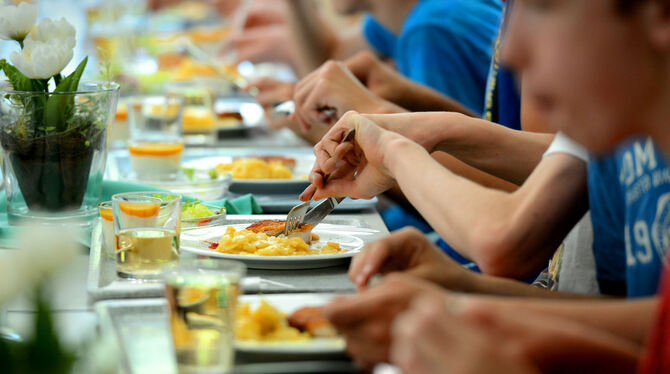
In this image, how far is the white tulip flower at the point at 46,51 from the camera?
1527mm

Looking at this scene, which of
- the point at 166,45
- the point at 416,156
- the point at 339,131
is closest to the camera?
the point at 416,156

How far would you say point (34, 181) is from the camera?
1.58m

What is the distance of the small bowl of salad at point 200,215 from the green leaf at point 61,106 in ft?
0.91

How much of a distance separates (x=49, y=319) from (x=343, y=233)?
885mm

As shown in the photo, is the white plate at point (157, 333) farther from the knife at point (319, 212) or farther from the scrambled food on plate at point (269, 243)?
the knife at point (319, 212)

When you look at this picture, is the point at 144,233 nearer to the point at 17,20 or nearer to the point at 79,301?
the point at 79,301

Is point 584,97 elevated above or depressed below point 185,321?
above

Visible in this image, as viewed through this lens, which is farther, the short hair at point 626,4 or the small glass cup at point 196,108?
the small glass cup at point 196,108

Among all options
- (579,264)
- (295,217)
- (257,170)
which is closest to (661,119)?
(579,264)

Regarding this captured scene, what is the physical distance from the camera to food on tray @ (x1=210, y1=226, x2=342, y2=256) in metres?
1.33

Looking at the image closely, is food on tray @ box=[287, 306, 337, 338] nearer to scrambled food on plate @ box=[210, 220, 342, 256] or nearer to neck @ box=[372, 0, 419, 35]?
scrambled food on plate @ box=[210, 220, 342, 256]

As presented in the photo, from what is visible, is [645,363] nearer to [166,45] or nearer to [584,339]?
[584,339]

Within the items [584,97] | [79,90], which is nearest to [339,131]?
[79,90]

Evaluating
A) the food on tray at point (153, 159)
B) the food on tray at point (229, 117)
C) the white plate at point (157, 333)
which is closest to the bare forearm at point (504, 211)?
the white plate at point (157, 333)
